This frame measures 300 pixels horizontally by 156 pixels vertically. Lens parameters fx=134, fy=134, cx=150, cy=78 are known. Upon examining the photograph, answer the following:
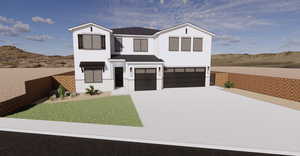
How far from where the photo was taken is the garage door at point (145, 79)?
14.1 metres

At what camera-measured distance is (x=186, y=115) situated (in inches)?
295

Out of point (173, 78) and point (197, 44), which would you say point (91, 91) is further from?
point (197, 44)

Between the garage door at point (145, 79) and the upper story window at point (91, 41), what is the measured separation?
4.52 m

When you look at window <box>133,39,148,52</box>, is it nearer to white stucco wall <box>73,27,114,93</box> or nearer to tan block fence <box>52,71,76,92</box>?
white stucco wall <box>73,27,114,93</box>

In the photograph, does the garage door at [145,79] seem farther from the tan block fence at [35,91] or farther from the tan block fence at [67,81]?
the tan block fence at [35,91]

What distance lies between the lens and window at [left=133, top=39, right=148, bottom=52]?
52.0ft

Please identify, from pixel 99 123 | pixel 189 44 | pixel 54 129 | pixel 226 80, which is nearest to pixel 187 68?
pixel 189 44

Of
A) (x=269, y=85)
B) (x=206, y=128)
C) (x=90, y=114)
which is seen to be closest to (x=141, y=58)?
(x=90, y=114)

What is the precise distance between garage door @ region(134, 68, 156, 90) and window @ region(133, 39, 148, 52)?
316 centimetres

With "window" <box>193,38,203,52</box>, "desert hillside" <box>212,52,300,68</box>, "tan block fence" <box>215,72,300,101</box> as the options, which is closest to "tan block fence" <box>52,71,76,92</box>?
"window" <box>193,38,203,52</box>

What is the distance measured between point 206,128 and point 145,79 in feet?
29.9

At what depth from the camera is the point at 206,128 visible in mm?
5973

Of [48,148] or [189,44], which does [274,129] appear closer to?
[48,148]

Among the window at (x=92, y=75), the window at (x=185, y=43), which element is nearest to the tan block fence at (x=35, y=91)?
the window at (x=92, y=75)
